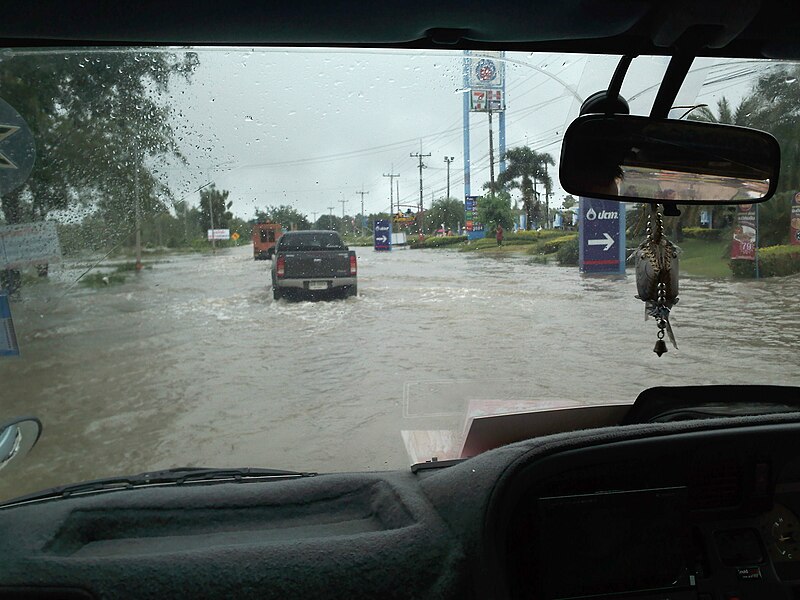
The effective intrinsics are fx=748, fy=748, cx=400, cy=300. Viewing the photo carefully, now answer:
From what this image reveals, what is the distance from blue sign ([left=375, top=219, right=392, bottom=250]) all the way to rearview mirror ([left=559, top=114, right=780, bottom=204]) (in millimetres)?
2470

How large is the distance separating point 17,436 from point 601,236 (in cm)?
393

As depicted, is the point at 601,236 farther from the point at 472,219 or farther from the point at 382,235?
the point at 382,235

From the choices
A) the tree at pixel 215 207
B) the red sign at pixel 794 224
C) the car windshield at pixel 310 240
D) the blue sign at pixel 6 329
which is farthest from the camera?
the red sign at pixel 794 224

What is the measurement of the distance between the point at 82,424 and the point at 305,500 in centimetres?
286

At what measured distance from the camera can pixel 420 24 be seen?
268 cm

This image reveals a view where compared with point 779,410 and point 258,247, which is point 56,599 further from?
point 258,247

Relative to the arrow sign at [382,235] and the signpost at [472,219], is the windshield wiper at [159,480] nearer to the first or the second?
the arrow sign at [382,235]

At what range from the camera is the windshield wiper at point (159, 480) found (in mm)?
2283

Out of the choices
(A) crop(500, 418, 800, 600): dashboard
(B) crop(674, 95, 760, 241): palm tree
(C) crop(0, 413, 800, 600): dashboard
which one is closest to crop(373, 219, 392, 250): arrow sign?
(B) crop(674, 95, 760, 241): palm tree

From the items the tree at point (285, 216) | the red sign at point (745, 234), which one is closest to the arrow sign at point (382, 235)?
the tree at point (285, 216)

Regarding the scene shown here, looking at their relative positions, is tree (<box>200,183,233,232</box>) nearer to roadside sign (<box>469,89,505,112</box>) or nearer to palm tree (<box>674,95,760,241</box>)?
roadside sign (<box>469,89,505,112</box>)

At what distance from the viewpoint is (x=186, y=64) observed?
3.44 m

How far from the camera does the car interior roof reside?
2.46 m

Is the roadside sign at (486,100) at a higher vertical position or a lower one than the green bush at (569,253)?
higher
